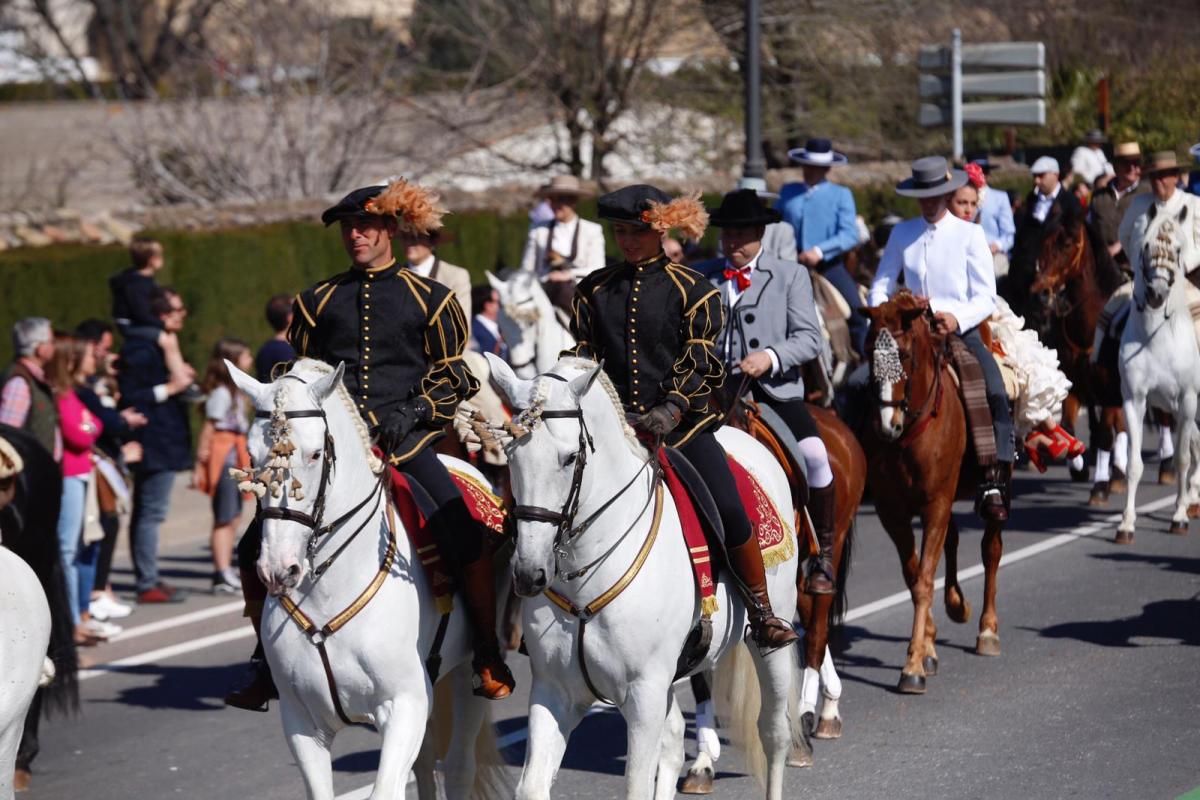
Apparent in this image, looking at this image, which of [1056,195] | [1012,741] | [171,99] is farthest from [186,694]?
[171,99]

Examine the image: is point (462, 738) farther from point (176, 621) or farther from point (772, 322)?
point (176, 621)

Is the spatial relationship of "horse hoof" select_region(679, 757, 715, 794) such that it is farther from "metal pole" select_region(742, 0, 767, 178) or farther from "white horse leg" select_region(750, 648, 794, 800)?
"metal pole" select_region(742, 0, 767, 178)

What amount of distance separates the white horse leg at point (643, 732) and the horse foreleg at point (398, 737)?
30.1 inches

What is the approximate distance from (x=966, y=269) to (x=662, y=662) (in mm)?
4874

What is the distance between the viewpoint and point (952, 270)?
10875 mm

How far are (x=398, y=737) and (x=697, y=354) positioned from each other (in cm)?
189

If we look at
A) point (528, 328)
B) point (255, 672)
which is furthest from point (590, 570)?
point (528, 328)

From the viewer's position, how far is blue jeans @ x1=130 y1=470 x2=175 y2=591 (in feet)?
45.5

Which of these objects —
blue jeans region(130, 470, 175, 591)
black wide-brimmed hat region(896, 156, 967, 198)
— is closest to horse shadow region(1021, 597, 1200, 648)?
black wide-brimmed hat region(896, 156, 967, 198)

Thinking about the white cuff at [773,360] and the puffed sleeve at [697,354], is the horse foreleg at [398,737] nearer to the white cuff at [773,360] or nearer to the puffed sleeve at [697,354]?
the puffed sleeve at [697,354]

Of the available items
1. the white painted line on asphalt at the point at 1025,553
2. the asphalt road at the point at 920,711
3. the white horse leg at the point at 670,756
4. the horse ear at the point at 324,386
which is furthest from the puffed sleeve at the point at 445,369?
the white painted line on asphalt at the point at 1025,553

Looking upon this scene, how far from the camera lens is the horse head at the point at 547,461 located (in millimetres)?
6238

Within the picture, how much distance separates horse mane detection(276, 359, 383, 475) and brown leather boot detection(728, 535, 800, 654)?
1.53m

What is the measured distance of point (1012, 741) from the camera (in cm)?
891
